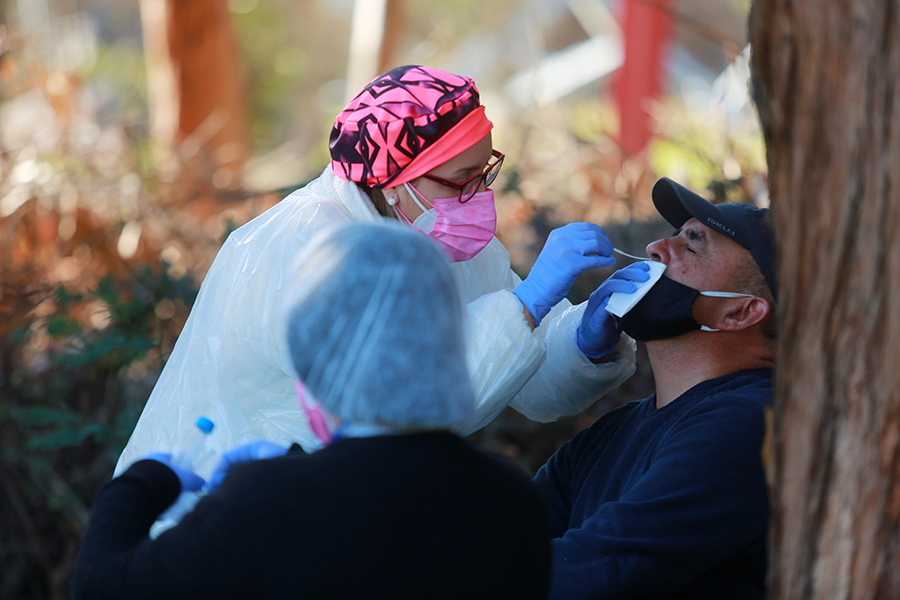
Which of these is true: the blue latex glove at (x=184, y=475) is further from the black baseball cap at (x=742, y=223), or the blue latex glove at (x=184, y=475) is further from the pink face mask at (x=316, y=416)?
the black baseball cap at (x=742, y=223)

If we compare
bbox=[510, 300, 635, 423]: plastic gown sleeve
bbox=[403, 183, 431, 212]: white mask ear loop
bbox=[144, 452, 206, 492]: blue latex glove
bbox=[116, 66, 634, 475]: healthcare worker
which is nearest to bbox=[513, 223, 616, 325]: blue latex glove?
bbox=[116, 66, 634, 475]: healthcare worker

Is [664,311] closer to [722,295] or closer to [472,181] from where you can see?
[722,295]

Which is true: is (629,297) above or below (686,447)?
above

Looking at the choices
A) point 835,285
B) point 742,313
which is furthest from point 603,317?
point 835,285

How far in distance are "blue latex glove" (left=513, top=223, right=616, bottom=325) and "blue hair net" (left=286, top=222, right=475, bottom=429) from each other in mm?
905

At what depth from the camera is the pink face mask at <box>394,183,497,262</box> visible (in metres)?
2.33

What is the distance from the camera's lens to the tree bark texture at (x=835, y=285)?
1.04 metres

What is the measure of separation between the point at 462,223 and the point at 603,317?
20.0 inches

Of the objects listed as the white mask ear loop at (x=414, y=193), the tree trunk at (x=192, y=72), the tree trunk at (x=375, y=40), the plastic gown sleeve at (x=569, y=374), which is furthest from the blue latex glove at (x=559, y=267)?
the tree trunk at (x=375, y=40)

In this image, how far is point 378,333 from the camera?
1.15 meters

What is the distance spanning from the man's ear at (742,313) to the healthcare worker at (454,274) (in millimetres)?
304

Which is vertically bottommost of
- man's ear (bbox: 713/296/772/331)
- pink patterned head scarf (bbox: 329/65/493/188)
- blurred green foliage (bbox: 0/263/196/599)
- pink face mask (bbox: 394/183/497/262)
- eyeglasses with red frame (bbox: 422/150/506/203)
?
blurred green foliage (bbox: 0/263/196/599)

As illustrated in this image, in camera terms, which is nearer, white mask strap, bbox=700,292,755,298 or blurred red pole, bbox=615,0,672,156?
white mask strap, bbox=700,292,755,298

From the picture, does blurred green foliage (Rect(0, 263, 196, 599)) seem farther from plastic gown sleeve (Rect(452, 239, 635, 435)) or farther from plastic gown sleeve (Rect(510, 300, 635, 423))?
plastic gown sleeve (Rect(510, 300, 635, 423))
